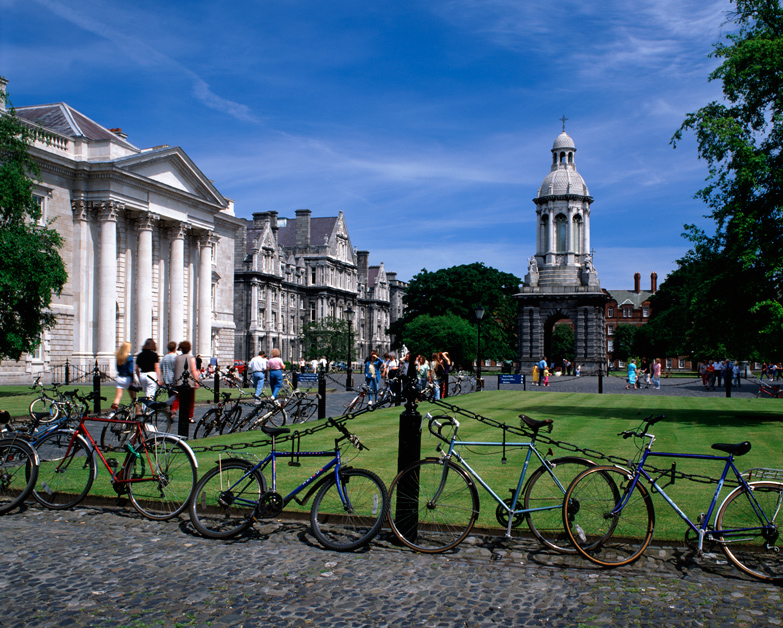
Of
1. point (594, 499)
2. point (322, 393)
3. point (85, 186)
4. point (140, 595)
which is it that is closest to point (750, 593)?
point (594, 499)

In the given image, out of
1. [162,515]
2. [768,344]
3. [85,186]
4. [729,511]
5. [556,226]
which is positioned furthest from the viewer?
[556,226]

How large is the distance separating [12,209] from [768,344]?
2430 centimetres

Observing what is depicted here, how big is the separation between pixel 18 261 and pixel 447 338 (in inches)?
2097

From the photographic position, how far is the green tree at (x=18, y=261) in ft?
78.7

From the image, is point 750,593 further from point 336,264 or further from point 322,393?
point 336,264

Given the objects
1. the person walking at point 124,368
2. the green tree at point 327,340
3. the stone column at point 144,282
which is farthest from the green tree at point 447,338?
the person walking at point 124,368

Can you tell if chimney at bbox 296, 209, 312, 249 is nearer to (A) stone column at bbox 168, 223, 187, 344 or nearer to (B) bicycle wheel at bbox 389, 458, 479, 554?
(A) stone column at bbox 168, 223, 187, 344

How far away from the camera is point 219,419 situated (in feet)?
51.5

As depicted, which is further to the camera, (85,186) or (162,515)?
(85,186)

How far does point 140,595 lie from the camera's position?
570cm

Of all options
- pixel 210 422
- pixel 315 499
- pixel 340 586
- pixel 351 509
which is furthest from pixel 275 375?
pixel 340 586

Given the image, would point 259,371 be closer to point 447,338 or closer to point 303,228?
point 447,338

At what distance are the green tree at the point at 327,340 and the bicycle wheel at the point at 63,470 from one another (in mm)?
73651

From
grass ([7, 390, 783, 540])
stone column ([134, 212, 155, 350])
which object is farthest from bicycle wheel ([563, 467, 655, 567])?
stone column ([134, 212, 155, 350])
